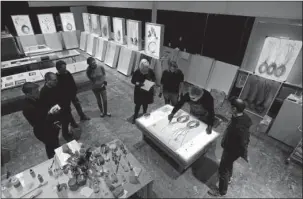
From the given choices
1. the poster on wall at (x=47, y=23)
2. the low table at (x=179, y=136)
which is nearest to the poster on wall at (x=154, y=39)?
the low table at (x=179, y=136)

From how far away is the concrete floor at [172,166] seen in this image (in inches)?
116

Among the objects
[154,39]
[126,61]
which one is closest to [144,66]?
[154,39]

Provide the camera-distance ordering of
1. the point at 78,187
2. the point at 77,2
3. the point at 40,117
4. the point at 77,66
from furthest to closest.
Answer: the point at 77,2, the point at 77,66, the point at 40,117, the point at 78,187

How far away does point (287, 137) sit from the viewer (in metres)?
3.86

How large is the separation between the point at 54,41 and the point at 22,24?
1.54 metres

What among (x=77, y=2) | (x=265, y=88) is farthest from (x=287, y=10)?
(x=77, y=2)

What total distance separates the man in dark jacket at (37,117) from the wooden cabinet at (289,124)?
4607mm

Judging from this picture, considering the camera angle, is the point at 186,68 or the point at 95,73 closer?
the point at 95,73

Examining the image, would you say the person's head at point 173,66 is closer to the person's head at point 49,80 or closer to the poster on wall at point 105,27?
the person's head at point 49,80

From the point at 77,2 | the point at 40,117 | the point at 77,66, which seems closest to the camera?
the point at 40,117

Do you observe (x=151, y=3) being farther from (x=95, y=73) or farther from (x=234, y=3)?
(x=95, y=73)

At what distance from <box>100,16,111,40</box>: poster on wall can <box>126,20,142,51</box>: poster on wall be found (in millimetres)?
1595

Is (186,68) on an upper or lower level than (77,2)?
lower

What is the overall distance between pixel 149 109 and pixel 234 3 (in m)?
3.65
